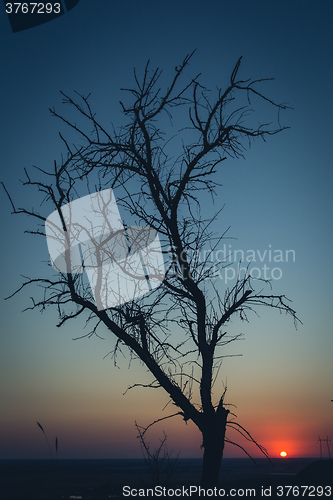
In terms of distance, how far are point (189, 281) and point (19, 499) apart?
58669 mm

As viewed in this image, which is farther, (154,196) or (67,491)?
(154,196)

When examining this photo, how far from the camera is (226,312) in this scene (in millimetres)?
3926

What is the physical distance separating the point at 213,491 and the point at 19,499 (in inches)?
2277

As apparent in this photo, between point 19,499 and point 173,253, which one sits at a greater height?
point 173,253

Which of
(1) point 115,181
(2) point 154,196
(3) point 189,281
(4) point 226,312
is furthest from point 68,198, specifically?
(4) point 226,312

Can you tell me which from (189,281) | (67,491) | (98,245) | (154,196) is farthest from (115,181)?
(67,491)

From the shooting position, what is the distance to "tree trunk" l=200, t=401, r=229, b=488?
11.2 feet

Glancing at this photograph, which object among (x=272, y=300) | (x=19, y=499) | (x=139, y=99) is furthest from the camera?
(x=19, y=499)

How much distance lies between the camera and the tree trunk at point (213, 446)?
3.41m

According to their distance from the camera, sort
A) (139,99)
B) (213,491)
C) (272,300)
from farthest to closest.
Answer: (272,300)
(139,99)
(213,491)

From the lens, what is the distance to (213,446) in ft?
11.5

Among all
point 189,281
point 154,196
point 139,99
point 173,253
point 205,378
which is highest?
point 139,99

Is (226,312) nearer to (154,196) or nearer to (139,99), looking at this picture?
(154,196)

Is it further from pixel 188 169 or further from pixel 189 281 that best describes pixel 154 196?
pixel 189 281
